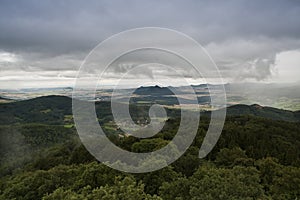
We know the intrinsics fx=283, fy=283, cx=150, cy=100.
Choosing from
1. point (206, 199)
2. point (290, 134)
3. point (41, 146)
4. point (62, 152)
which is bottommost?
point (41, 146)

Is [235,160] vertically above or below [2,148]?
above

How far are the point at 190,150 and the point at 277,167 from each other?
16.8 metres

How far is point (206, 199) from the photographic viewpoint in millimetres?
27531

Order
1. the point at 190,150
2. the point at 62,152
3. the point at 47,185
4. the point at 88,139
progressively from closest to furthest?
1. the point at 47,185
2. the point at 190,150
3. the point at 88,139
4. the point at 62,152

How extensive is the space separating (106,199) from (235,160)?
34263 millimetres

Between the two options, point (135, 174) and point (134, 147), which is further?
point (134, 147)

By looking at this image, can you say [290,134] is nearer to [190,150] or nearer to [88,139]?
[190,150]

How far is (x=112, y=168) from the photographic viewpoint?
37.5m

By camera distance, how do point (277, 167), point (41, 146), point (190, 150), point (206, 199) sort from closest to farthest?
point (206, 199)
point (277, 167)
point (190, 150)
point (41, 146)

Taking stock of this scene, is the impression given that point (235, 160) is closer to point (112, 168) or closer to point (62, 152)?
point (112, 168)

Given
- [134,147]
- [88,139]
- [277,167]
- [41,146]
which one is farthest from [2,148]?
[277,167]

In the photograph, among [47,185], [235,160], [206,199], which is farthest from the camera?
[235,160]

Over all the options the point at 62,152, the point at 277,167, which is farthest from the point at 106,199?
the point at 62,152

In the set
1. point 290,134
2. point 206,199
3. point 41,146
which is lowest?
point 41,146
